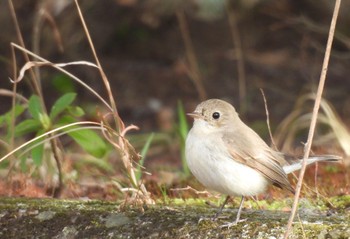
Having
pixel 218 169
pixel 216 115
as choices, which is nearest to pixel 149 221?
pixel 218 169

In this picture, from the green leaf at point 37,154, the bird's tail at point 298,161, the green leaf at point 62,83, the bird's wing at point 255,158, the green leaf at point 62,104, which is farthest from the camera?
the green leaf at point 62,83

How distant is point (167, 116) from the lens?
A: 1128 cm

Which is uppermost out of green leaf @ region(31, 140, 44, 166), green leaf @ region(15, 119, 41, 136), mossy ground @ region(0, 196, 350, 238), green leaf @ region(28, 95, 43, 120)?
green leaf @ region(28, 95, 43, 120)

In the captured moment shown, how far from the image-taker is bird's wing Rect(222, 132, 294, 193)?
480 centimetres

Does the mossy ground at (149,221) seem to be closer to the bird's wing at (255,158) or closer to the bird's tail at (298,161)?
Result: the bird's wing at (255,158)

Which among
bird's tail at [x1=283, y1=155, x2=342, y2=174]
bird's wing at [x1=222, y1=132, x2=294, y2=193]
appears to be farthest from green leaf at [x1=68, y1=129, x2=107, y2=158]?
bird's tail at [x1=283, y1=155, x2=342, y2=174]

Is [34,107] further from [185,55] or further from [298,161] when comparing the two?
[185,55]

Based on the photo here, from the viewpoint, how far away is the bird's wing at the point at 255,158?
4.80 m

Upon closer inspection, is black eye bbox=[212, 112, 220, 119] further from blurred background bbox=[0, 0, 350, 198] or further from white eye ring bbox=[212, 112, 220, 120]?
blurred background bbox=[0, 0, 350, 198]

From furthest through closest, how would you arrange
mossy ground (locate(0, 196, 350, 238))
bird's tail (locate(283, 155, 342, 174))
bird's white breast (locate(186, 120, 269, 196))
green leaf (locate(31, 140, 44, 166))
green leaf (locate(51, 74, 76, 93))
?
green leaf (locate(51, 74, 76, 93)) < green leaf (locate(31, 140, 44, 166)) < bird's tail (locate(283, 155, 342, 174)) < bird's white breast (locate(186, 120, 269, 196)) < mossy ground (locate(0, 196, 350, 238))

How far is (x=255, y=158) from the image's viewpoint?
4.87m

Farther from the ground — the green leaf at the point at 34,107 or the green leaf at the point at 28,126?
the green leaf at the point at 34,107

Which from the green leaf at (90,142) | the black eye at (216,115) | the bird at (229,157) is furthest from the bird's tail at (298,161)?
the green leaf at (90,142)

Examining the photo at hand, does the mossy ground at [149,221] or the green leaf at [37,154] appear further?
the green leaf at [37,154]
